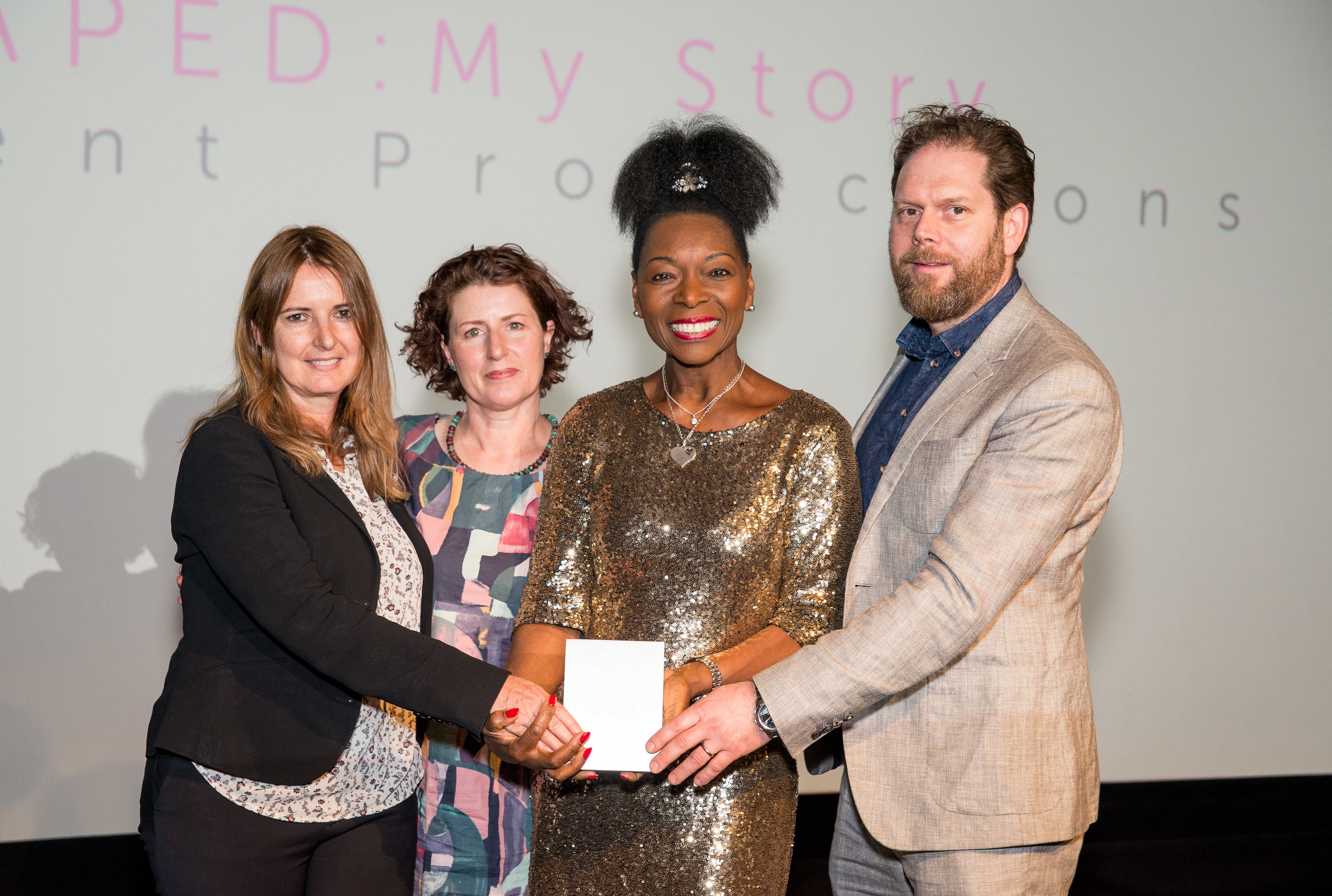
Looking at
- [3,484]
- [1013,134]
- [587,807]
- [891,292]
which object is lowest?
[587,807]

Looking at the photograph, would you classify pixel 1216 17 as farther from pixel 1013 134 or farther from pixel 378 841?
pixel 378 841

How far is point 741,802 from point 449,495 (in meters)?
1.01

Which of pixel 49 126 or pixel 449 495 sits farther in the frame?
pixel 49 126

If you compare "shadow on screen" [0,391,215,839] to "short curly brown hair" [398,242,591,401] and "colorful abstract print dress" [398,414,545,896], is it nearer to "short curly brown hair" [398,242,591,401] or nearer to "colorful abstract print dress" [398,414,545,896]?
"short curly brown hair" [398,242,591,401]

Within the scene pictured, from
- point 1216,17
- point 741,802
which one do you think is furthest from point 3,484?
point 1216,17

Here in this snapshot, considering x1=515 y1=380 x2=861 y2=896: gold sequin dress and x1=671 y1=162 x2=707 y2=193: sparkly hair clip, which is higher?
x1=671 y1=162 x2=707 y2=193: sparkly hair clip

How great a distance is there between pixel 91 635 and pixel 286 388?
205 centimetres

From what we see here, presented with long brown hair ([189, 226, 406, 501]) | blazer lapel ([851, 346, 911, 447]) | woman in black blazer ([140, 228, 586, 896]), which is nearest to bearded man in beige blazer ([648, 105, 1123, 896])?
blazer lapel ([851, 346, 911, 447])

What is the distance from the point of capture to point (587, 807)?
203 centimetres

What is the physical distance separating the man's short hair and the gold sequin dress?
593 millimetres

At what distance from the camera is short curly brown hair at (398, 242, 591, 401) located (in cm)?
256

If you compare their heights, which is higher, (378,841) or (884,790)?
(884,790)

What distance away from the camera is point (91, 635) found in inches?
145

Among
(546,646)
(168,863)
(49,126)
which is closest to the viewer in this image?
(168,863)
